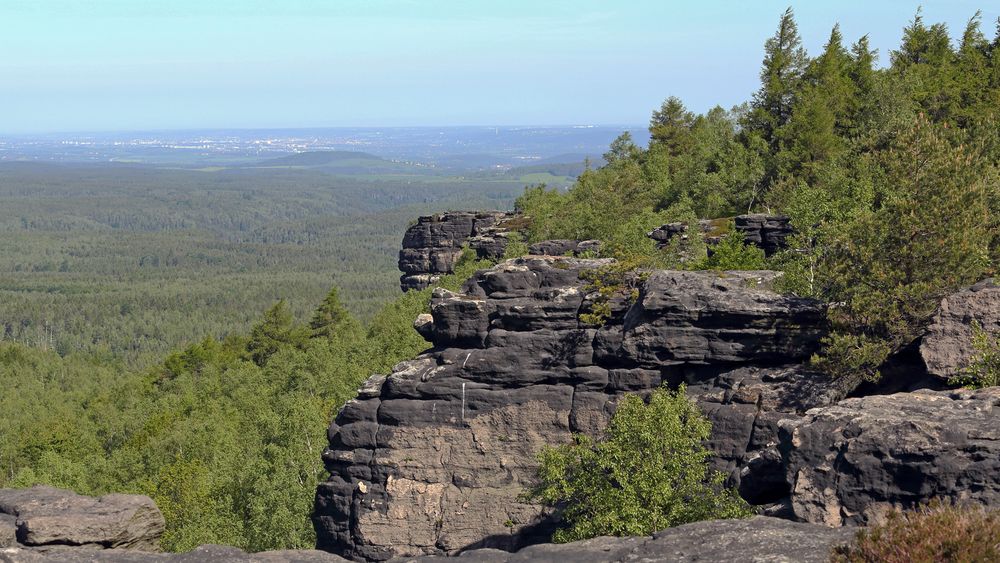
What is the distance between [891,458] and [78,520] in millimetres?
22576

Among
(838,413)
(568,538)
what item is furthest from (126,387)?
(838,413)

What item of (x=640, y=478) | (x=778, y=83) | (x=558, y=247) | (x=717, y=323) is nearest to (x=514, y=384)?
(x=717, y=323)

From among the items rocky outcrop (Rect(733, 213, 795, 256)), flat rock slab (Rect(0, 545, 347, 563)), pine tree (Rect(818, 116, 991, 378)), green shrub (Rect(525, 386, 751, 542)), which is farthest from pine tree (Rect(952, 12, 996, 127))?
flat rock slab (Rect(0, 545, 347, 563))

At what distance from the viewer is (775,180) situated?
74.2 metres

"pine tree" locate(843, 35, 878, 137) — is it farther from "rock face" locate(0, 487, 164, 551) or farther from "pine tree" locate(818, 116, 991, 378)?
"rock face" locate(0, 487, 164, 551)

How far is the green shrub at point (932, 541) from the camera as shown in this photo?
16.7 meters

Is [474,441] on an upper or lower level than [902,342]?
lower

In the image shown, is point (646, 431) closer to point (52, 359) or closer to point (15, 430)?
point (15, 430)

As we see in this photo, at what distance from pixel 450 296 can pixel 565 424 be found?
8.07m

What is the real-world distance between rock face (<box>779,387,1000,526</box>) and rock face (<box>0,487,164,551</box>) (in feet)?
63.0

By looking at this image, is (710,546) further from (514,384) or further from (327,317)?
(327,317)

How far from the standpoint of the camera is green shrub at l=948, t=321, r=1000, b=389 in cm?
2672

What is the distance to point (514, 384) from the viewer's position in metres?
39.3

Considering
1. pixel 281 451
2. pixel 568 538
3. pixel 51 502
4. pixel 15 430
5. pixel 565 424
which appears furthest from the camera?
pixel 15 430
